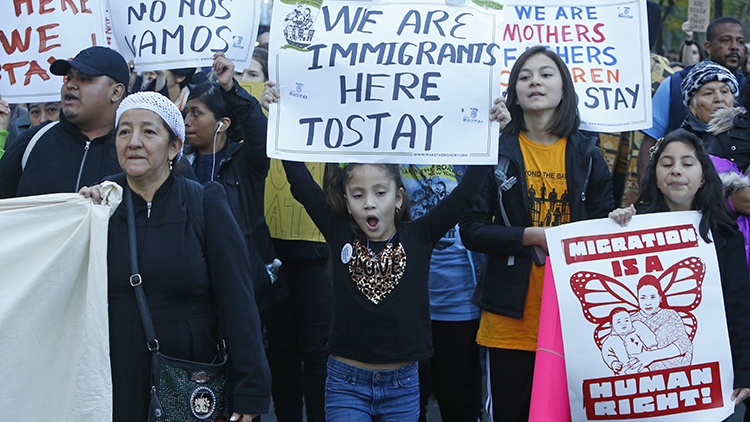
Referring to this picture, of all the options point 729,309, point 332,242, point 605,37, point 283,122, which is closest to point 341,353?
point 332,242

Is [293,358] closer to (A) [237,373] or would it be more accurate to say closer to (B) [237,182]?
(B) [237,182]

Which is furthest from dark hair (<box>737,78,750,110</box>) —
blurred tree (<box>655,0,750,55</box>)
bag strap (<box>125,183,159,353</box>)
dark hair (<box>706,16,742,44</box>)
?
blurred tree (<box>655,0,750,55</box>)

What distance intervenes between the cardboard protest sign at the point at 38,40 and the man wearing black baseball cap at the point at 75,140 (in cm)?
73

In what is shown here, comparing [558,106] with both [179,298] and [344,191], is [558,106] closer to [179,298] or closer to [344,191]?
[344,191]

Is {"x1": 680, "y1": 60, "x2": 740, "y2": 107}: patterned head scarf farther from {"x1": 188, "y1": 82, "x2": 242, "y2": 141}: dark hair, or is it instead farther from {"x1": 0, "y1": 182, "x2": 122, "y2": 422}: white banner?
{"x1": 0, "y1": 182, "x2": 122, "y2": 422}: white banner

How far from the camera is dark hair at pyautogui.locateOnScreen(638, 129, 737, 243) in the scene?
322 cm

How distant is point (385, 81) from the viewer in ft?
10.6

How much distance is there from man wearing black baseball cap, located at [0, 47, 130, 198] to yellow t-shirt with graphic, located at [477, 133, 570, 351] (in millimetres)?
1971

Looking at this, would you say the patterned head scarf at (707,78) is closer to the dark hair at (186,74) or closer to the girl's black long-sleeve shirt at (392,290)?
the girl's black long-sleeve shirt at (392,290)

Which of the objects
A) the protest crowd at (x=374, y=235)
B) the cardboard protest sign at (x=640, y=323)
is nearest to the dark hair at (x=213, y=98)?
the protest crowd at (x=374, y=235)

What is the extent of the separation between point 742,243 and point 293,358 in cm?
262

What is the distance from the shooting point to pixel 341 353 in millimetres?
3107

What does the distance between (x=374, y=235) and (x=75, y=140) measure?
5.08 feet

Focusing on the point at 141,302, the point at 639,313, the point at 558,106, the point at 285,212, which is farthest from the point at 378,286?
the point at 285,212
